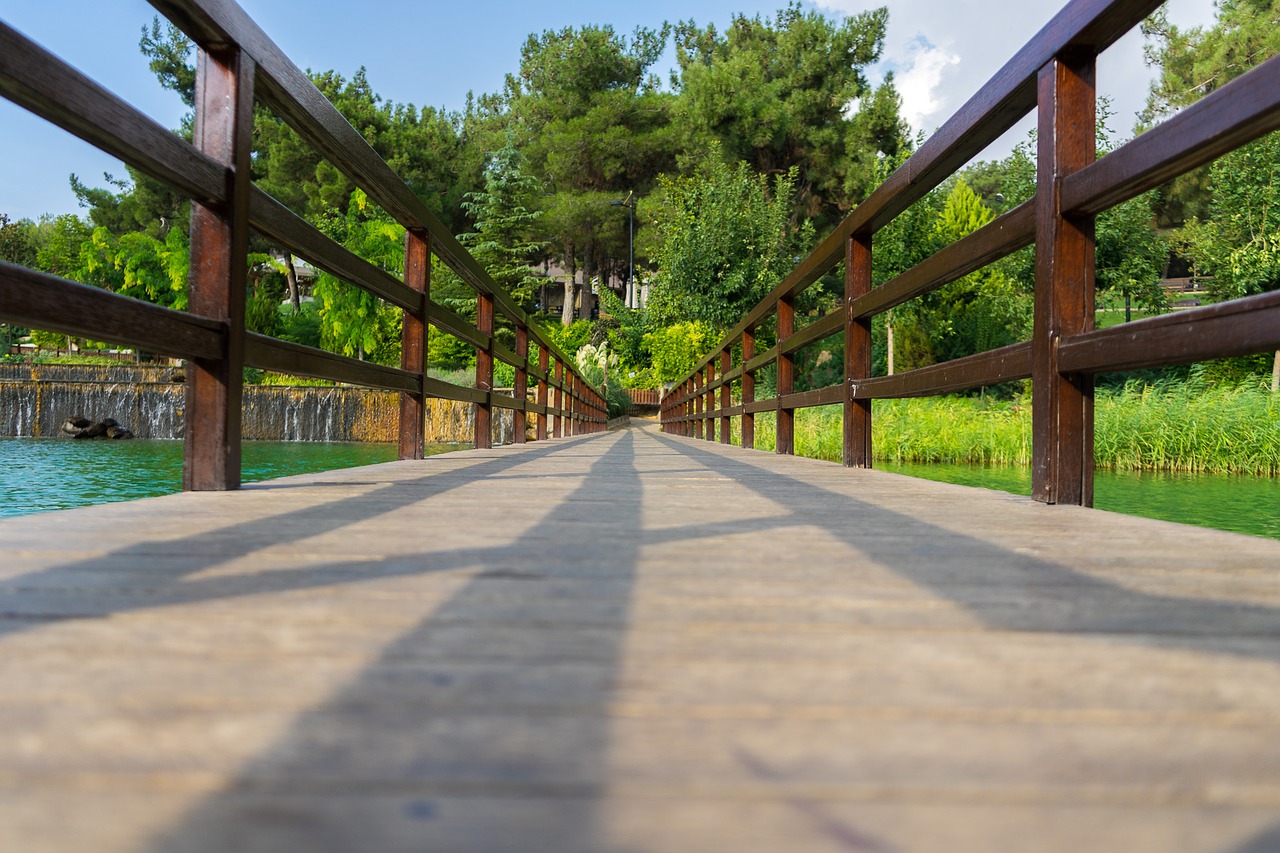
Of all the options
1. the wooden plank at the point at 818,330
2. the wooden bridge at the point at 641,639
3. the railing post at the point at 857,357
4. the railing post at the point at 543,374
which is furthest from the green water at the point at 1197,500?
the railing post at the point at 543,374

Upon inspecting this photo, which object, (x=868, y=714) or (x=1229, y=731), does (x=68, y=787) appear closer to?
(x=868, y=714)

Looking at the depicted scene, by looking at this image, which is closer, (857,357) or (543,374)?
(857,357)

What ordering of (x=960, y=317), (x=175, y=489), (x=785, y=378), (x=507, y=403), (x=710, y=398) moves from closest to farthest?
(x=175, y=489) → (x=785, y=378) → (x=507, y=403) → (x=710, y=398) → (x=960, y=317)

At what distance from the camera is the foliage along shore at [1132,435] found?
670 cm

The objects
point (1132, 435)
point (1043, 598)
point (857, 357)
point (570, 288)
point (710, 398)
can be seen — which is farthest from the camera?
point (570, 288)

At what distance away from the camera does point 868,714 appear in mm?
567

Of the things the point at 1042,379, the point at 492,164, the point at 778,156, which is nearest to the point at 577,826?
the point at 1042,379

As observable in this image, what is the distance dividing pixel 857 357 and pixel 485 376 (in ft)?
7.55

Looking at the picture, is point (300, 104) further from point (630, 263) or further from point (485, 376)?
point (630, 263)

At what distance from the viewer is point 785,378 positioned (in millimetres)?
4898

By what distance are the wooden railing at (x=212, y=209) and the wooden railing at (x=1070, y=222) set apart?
186cm

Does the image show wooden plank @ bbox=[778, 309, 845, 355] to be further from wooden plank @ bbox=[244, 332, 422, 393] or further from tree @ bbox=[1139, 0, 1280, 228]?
tree @ bbox=[1139, 0, 1280, 228]

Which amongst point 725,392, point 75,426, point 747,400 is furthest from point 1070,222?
point 75,426

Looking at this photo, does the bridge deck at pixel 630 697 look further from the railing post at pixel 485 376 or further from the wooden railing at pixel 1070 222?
the railing post at pixel 485 376
